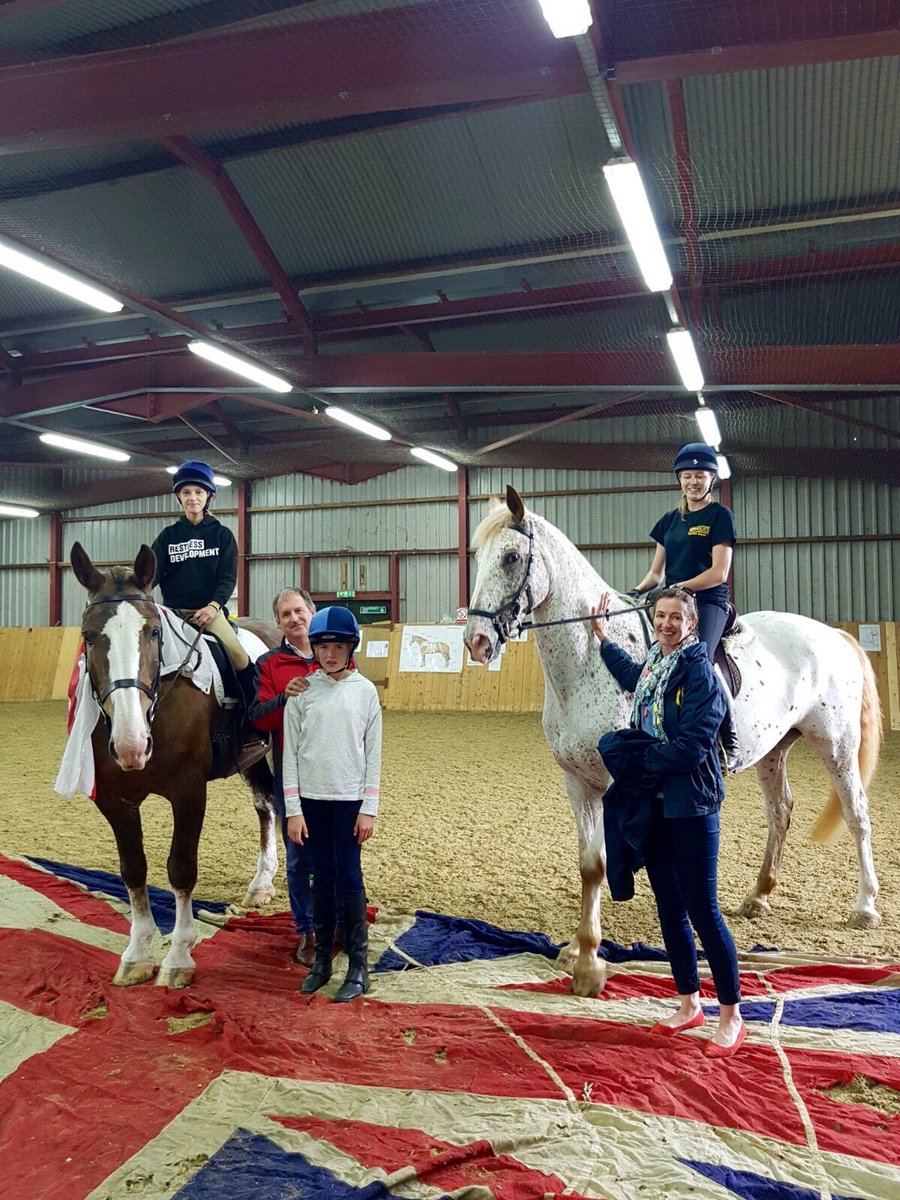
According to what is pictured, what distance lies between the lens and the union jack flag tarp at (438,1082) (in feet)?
7.27

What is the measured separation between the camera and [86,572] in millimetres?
3492

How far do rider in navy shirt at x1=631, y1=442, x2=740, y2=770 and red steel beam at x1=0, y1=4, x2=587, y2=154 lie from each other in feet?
12.8

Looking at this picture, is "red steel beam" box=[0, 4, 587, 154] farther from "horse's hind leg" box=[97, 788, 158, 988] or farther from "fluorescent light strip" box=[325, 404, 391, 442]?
"fluorescent light strip" box=[325, 404, 391, 442]

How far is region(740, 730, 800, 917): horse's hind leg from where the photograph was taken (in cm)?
452

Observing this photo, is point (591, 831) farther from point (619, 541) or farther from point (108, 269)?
point (619, 541)

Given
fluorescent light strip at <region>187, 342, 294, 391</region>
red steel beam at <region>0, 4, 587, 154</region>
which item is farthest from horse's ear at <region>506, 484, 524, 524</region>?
fluorescent light strip at <region>187, 342, 294, 391</region>

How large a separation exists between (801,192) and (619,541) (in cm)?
952

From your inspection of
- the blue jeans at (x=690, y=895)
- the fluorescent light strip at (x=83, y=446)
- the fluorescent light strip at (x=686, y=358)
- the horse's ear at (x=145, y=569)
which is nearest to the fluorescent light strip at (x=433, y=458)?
the fluorescent light strip at (x=83, y=446)

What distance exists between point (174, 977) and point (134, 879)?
1.61 feet

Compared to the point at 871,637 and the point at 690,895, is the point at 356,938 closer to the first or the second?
the point at 690,895

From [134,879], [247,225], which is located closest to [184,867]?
[134,879]

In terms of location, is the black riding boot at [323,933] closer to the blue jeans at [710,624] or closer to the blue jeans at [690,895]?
the blue jeans at [690,895]

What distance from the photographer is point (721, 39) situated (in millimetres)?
5801

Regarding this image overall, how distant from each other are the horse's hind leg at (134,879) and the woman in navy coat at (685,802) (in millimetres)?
2290
